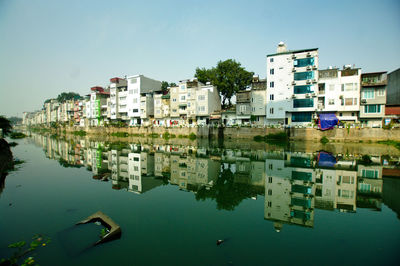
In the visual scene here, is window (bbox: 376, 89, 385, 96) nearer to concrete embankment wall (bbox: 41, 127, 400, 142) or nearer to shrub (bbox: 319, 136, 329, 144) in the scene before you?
concrete embankment wall (bbox: 41, 127, 400, 142)

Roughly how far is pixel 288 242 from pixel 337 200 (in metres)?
5.52

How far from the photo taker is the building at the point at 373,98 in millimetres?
34531

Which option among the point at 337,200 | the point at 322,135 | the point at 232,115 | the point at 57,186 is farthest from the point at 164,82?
the point at 337,200

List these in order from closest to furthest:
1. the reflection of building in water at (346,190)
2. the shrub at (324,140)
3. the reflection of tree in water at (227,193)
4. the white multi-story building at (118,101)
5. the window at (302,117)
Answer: the reflection of building in water at (346,190) → the reflection of tree in water at (227,193) → the shrub at (324,140) → the window at (302,117) → the white multi-story building at (118,101)

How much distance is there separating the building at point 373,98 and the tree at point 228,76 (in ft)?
77.8

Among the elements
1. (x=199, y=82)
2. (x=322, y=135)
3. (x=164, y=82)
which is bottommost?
(x=322, y=135)

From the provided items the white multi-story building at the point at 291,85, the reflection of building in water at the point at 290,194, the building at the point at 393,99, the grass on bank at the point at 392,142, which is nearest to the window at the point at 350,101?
the white multi-story building at the point at 291,85

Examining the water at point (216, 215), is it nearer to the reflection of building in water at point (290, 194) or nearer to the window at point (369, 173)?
the reflection of building in water at point (290, 194)

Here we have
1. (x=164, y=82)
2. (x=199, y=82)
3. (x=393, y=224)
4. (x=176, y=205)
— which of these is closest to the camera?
(x=393, y=224)

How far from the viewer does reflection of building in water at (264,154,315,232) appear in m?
8.01

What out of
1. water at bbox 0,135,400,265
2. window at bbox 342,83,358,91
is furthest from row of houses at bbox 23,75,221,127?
water at bbox 0,135,400,265

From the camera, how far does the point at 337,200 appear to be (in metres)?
9.84

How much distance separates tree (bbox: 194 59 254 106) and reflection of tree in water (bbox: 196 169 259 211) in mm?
40542

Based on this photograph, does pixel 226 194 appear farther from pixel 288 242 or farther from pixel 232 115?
pixel 232 115
